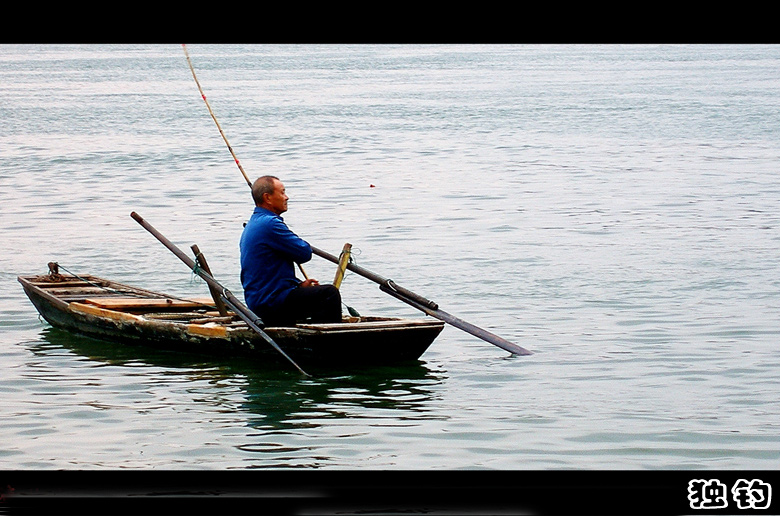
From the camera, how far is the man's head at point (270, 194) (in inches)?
328

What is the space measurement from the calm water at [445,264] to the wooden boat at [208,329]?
17cm

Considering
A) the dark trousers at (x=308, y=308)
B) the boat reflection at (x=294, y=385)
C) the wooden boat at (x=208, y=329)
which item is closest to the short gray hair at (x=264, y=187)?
the dark trousers at (x=308, y=308)

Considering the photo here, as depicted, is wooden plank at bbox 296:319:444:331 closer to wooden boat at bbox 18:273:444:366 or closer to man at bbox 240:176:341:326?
wooden boat at bbox 18:273:444:366

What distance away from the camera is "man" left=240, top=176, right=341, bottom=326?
8289mm

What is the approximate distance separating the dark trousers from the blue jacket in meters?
0.07

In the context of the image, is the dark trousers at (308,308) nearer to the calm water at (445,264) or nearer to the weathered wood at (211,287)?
the calm water at (445,264)

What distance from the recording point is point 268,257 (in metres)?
8.40

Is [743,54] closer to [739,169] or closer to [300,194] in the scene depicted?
[739,169]

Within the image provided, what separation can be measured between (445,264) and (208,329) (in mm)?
5955

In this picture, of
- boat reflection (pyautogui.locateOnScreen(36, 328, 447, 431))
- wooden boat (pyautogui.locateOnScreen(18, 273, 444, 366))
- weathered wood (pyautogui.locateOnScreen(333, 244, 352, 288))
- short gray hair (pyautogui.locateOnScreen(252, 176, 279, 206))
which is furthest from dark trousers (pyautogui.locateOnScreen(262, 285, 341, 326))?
short gray hair (pyautogui.locateOnScreen(252, 176, 279, 206))

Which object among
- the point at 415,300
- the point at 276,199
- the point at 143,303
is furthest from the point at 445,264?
the point at 276,199

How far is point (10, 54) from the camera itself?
74.3 meters

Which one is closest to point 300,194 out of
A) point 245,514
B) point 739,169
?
point 739,169
